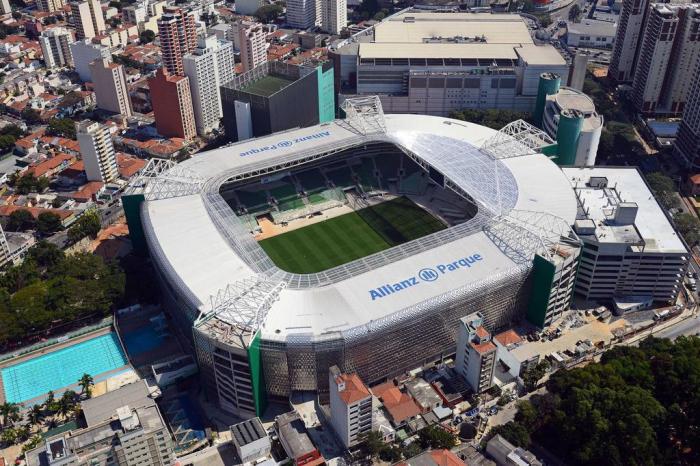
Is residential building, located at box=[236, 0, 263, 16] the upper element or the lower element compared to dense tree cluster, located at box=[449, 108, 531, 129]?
upper

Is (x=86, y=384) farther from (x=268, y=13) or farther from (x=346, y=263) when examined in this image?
(x=268, y=13)

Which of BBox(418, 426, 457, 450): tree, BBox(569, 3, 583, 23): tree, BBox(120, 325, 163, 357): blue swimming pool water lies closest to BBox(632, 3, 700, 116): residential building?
BBox(569, 3, 583, 23): tree

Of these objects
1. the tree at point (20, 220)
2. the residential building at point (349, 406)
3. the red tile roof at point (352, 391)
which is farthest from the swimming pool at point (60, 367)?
the tree at point (20, 220)

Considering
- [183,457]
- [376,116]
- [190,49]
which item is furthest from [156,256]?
[190,49]

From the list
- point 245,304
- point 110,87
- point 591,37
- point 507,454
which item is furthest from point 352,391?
point 591,37

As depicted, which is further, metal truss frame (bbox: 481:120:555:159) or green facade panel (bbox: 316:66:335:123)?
green facade panel (bbox: 316:66:335:123)

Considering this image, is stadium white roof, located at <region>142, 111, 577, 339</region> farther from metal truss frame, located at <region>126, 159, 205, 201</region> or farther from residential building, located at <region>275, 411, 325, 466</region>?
residential building, located at <region>275, 411, 325, 466</region>
